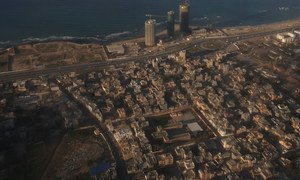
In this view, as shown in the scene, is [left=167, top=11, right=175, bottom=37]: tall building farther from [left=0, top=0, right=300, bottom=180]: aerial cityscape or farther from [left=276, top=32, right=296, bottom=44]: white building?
[left=276, top=32, right=296, bottom=44]: white building

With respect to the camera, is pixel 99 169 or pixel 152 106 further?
pixel 152 106

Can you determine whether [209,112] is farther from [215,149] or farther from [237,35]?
[237,35]

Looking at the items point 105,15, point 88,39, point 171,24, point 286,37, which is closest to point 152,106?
point 171,24

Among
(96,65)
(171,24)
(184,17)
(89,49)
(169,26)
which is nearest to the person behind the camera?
(96,65)

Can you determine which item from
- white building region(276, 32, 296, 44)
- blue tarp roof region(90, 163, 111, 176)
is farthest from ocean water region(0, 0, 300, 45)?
blue tarp roof region(90, 163, 111, 176)

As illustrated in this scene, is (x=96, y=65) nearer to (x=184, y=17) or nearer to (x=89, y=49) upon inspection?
(x=89, y=49)
